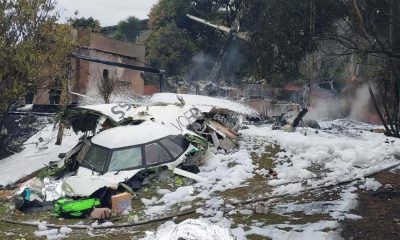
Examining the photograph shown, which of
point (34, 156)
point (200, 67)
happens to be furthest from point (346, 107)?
point (34, 156)

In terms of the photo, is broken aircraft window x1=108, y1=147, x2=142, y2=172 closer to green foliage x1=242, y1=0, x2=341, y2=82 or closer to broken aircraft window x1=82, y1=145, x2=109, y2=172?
broken aircraft window x1=82, y1=145, x2=109, y2=172

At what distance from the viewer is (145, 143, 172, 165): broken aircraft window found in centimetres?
1093

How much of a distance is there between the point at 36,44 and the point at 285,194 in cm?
802

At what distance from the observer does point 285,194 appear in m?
8.80

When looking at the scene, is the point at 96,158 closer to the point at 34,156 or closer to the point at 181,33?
the point at 34,156

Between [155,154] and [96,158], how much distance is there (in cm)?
151

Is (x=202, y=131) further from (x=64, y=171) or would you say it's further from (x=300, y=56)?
(x=300, y=56)

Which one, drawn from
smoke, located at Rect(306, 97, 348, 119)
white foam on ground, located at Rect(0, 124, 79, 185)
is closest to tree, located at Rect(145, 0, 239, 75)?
smoke, located at Rect(306, 97, 348, 119)

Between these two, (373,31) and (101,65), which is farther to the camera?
(101,65)

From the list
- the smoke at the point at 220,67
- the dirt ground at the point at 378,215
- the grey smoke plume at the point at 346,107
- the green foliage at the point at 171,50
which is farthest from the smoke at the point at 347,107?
the dirt ground at the point at 378,215

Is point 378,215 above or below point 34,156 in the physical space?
above

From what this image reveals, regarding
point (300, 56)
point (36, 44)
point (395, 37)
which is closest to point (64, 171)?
point (36, 44)

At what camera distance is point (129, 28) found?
156 feet

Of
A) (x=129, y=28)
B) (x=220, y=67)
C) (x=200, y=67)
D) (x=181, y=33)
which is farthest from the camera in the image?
(x=129, y=28)
